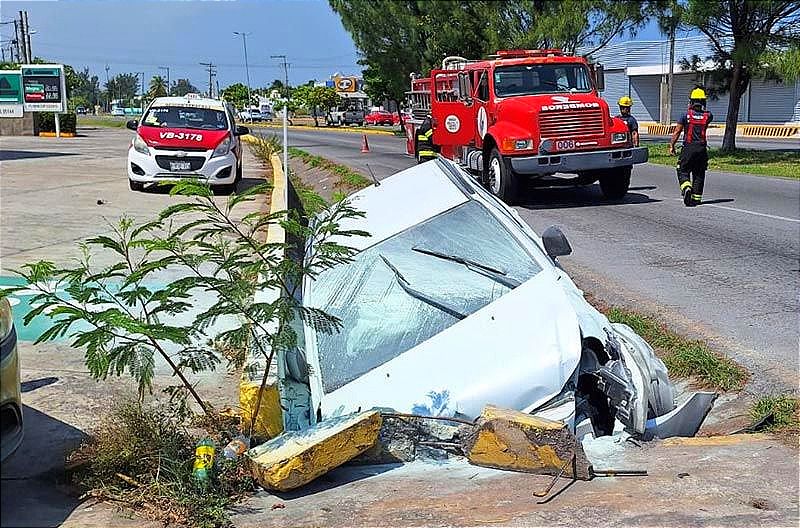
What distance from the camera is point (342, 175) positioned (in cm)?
2033

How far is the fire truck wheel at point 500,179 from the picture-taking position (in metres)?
14.6

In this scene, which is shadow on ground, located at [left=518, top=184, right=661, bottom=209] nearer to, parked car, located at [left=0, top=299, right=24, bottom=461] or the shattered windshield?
the shattered windshield

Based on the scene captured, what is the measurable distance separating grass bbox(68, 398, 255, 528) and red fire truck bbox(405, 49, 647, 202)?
34.6ft

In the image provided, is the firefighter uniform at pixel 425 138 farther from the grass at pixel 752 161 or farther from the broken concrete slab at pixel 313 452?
the broken concrete slab at pixel 313 452

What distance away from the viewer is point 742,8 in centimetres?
2467

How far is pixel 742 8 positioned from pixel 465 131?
1219 centimetres

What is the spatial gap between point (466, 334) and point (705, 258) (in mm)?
6110

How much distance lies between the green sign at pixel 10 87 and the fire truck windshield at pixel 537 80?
30.5 meters

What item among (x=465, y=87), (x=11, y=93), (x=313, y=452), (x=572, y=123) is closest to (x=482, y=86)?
(x=465, y=87)

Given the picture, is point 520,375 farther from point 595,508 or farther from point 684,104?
point 684,104

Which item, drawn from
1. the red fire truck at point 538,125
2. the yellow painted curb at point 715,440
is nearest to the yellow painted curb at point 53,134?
the red fire truck at point 538,125

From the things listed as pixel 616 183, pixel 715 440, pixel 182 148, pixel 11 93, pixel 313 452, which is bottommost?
pixel 715 440

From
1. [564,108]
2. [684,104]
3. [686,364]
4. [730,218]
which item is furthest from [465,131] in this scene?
[684,104]

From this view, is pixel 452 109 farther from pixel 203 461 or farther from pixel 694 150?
pixel 203 461
